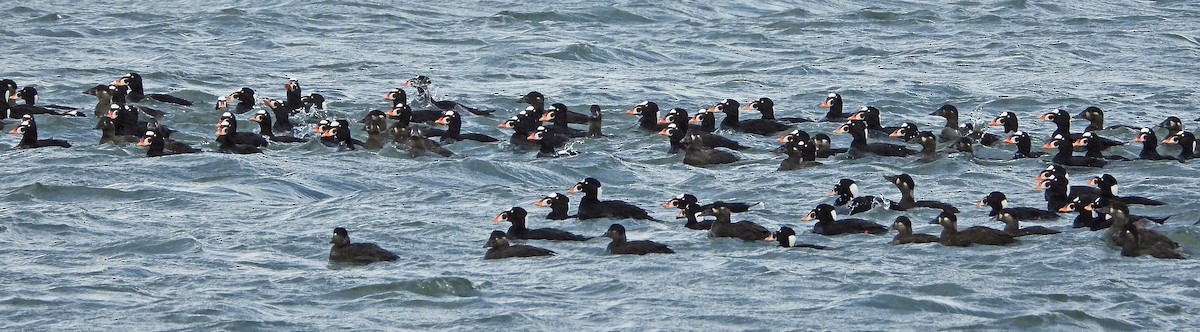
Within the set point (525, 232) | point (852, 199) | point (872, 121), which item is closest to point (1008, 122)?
point (872, 121)

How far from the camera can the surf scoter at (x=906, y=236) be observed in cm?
1816

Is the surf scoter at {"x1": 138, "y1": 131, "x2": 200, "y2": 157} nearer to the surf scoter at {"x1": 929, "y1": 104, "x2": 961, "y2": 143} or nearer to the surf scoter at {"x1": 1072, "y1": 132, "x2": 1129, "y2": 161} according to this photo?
the surf scoter at {"x1": 929, "y1": 104, "x2": 961, "y2": 143}

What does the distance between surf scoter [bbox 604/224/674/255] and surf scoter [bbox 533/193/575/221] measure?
2.15 m

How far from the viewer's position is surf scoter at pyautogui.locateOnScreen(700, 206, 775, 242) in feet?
60.8

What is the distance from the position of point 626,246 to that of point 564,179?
5564 millimetres

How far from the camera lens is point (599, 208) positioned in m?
20.2

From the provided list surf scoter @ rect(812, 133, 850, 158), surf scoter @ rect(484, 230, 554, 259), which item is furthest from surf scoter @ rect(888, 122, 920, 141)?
surf scoter @ rect(484, 230, 554, 259)

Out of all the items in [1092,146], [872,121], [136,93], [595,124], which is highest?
[1092,146]

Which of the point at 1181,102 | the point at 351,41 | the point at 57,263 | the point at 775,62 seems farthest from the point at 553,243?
the point at 351,41

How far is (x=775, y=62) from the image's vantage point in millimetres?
35375

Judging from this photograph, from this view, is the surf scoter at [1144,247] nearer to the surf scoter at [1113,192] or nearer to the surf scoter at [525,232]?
the surf scoter at [1113,192]

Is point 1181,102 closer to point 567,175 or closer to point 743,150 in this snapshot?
point 743,150

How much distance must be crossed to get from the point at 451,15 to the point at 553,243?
970 inches

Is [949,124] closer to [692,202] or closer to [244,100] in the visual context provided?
[692,202]
